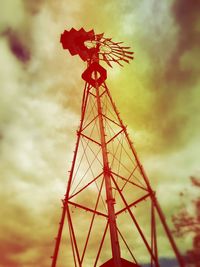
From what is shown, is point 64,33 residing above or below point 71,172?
above

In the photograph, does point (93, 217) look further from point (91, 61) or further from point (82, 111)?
point (91, 61)

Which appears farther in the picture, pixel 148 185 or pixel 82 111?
pixel 82 111

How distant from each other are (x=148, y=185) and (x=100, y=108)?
4.99m

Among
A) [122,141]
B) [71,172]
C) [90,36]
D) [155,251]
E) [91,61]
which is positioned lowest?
[155,251]

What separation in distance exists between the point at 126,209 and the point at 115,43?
32.3 ft

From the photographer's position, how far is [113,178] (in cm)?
1349

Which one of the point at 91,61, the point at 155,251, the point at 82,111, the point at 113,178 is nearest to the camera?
the point at 155,251

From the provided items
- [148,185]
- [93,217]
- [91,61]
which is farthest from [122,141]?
[91,61]

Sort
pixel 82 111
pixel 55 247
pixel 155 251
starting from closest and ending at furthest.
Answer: pixel 155 251
pixel 55 247
pixel 82 111

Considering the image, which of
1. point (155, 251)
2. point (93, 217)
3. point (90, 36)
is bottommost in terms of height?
point (155, 251)

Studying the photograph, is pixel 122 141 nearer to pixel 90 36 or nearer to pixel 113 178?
pixel 113 178

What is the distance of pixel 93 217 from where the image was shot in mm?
12875

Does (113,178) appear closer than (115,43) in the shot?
Yes

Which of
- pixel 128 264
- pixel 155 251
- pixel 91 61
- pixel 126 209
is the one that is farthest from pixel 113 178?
pixel 91 61
